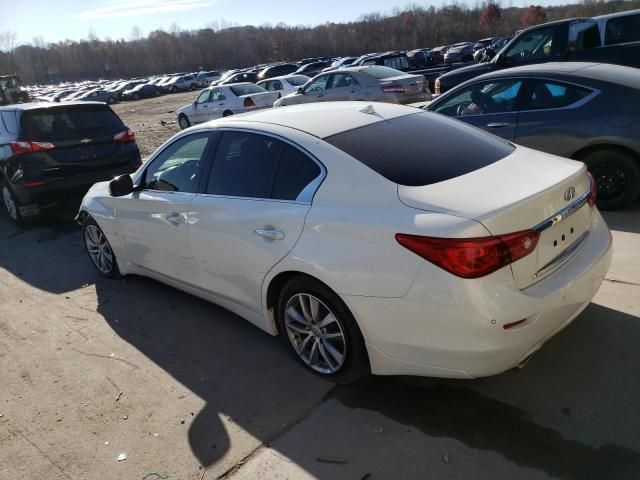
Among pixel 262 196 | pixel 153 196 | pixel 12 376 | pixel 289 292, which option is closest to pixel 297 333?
pixel 289 292

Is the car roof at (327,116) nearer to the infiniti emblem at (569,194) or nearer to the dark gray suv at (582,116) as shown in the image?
the infiniti emblem at (569,194)

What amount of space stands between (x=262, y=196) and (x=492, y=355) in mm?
1696

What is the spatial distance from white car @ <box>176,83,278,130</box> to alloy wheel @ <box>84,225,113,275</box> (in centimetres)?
1149

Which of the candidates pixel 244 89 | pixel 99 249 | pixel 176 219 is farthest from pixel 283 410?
pixel 244 89

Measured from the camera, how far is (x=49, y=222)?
7.66 metres

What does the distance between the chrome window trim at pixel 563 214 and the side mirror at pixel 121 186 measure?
3.31m

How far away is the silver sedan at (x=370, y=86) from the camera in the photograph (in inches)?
504

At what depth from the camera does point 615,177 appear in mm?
5309

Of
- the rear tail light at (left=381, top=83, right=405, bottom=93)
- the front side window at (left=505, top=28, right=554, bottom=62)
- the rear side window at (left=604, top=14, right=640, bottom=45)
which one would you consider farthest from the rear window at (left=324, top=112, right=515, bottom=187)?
the rear tail light at (left=381, top=83, right=405, bottom=93)

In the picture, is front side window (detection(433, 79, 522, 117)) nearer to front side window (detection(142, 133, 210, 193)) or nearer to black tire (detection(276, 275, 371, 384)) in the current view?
front side window (detection(142, 133, 210, 193))

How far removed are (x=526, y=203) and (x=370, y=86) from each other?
449 inches

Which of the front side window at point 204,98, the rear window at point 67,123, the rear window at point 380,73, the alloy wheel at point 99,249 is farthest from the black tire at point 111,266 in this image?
the front side window at point 204,98

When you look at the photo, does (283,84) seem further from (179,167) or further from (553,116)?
(179,167)

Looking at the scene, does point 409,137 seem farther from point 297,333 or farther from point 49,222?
point 49,222
